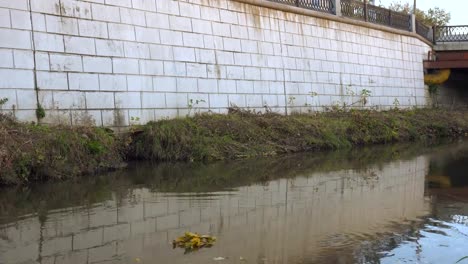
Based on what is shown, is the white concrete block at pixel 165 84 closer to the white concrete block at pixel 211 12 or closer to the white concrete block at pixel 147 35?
the white concrete block at pixel 147 35

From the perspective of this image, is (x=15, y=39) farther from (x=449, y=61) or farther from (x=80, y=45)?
(x=449, y=61)

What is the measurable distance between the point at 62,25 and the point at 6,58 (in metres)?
1.40

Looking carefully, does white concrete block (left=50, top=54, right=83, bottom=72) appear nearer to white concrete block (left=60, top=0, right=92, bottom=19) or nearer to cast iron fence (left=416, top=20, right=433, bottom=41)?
white concrete block (left=60, top=0, right=92, bottom=19)

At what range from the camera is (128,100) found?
37.6ft

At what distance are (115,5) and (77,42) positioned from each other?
1361 mm

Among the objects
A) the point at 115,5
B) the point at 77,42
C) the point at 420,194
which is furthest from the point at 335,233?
the point at 115,5

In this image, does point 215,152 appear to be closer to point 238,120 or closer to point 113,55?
point 238,120

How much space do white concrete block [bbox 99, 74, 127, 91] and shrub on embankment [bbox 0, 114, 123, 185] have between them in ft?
4.13

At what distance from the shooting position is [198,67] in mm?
13312

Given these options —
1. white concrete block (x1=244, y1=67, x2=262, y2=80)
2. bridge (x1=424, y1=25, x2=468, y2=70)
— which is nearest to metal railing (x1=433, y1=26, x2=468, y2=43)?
bridge (x1=424, y1=25, x2=468, y2=70)

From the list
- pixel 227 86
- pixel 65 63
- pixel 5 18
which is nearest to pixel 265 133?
pixel 227 86

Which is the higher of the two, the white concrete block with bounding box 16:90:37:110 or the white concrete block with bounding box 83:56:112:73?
the white concrete block with bounding box 83:56:112:73

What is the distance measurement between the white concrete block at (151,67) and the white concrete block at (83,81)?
125 cm

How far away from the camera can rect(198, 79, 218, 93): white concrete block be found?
Result: 13.3 metres
